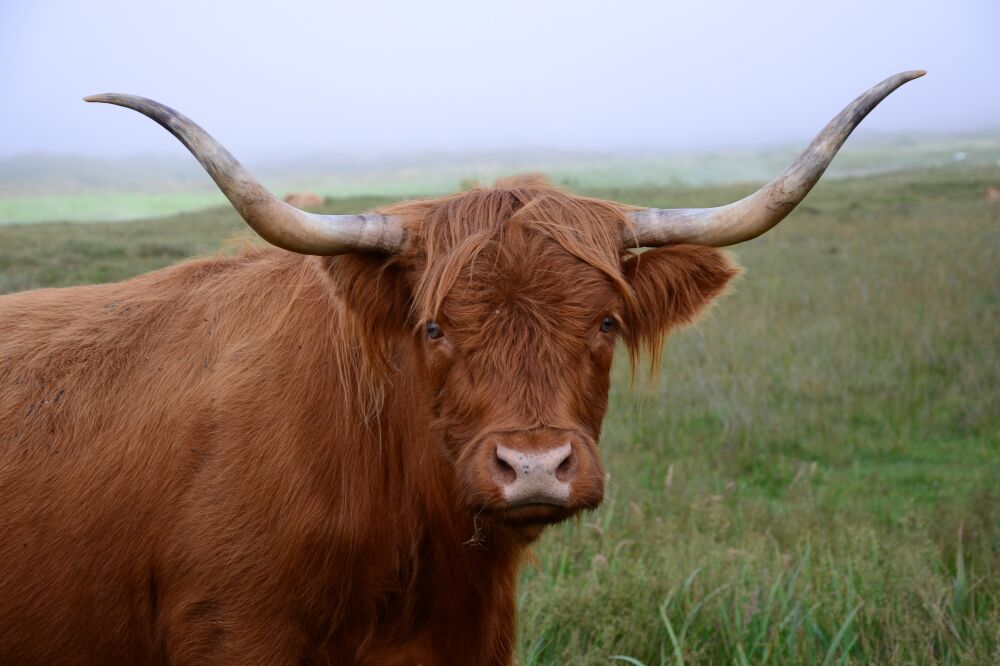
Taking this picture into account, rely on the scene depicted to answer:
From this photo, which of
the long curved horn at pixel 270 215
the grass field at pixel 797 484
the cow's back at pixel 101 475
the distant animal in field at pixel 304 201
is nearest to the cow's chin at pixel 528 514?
the grass field at pixel 797 484

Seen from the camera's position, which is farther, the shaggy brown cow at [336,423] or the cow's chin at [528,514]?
the shaggy brown cow at [336,423]

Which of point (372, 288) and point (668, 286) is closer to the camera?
point (372, 288)

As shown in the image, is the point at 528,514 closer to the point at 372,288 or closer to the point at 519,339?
the point at 519,339

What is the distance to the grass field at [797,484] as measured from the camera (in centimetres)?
377

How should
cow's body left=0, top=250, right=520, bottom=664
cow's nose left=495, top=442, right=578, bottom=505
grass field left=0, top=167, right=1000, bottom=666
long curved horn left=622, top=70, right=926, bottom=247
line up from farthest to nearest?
grass field left=0, top=167, right=1000, bottom=666 → cow's body left=0, top=250, right=520, bottom=664 → long curved horn left=622, top=70, right=926, bottom=247 → cow's nose left=495, top=442, right=578, bottom=505

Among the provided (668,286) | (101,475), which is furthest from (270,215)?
(668,286)

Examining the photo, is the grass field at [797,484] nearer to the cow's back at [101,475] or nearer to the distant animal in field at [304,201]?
the cow's back at [101,475]

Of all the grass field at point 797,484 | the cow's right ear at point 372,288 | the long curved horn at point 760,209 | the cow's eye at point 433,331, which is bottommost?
the grass field at point 797,484

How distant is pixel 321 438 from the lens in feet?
9.35

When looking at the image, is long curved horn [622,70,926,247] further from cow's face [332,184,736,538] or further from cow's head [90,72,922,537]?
cow's face [332,184,736,538]

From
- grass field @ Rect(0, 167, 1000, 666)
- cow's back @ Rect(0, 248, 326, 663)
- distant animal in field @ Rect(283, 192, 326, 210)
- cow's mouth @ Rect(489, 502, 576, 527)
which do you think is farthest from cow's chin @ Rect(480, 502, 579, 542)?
distant animal in field @ Rect(283, 192, 326, 210)

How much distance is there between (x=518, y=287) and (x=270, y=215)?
0.73 metres

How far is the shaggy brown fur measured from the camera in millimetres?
2607

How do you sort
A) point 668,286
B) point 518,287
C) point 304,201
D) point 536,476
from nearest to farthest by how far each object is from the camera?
point 536,476, point 518,287, point 668,286, point 304,201
